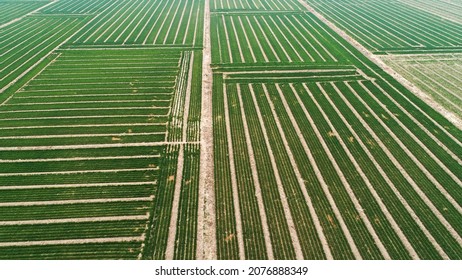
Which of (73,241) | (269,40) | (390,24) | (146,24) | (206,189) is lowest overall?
(73,241)

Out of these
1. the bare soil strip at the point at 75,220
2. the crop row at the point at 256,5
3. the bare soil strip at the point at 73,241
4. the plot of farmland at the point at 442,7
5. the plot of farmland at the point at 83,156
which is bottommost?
the bare soil strip at the point at 73,241

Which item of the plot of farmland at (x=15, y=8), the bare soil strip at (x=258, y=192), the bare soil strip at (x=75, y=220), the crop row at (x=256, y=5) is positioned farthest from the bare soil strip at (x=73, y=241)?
the crop row at (x=256, y=5)

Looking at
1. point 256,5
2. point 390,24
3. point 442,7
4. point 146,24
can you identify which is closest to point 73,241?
point 146,24

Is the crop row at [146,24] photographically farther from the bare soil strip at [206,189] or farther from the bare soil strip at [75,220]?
the bare soil strip at [75,220]

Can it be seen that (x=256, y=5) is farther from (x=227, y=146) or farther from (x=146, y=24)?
(x=227, y=146)

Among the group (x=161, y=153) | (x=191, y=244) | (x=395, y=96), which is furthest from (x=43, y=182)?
(x=395, y=96)

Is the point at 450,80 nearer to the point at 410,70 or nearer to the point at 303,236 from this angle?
the point at 410,70
